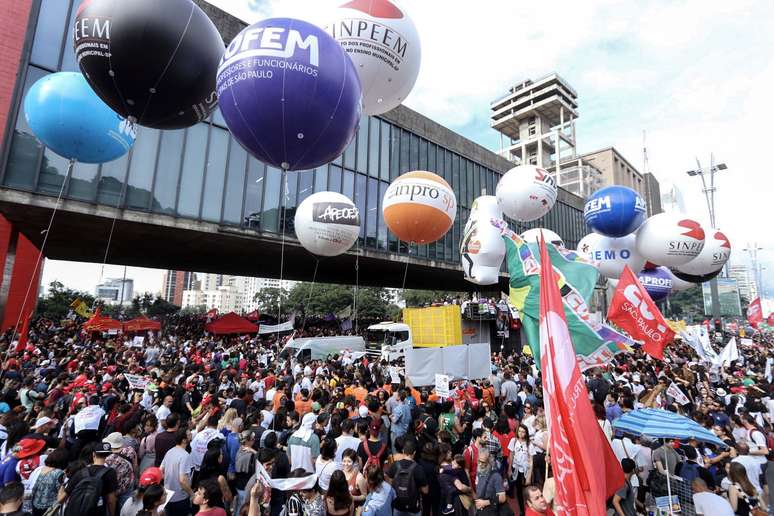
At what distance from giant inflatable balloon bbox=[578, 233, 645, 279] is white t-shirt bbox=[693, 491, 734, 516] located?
7.55 metres

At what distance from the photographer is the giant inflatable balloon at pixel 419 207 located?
8.55 meters

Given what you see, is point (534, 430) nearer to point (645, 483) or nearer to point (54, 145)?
point (645, 483)

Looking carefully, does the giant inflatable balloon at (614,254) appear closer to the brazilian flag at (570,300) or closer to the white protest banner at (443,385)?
the brazilian flag at (570,300)

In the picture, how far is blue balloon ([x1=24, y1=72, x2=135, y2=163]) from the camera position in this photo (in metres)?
6.10

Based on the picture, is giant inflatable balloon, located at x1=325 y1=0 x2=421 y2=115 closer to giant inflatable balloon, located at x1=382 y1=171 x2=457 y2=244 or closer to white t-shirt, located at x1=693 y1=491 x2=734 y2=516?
giant inflatable balloon, located at x1=382 y1=171 x2=457 y2=244

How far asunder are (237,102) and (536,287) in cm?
499

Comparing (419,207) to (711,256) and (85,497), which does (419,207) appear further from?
(711,256)

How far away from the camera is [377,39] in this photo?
16.7 ft

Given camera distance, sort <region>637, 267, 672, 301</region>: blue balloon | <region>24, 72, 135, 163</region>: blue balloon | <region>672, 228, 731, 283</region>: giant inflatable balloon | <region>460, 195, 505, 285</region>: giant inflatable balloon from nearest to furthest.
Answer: <region>24, 72, 135, 163</region>: blue balloon
<region>460, 195, 505, 285</region>: giant inflatable balloon
<region>672, 228, 731, 283</region>: giant inflatable balloon
<region>637, 267, 672, 301</region>: blue balloon

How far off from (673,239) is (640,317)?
3.33m

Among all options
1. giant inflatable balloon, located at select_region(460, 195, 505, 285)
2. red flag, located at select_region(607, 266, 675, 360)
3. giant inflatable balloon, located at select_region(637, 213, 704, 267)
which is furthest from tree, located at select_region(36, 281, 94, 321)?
giant inflatable balloon, located at select_region(637, 213, 704, 267)

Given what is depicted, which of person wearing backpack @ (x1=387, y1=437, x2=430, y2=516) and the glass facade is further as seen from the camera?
the glass facade

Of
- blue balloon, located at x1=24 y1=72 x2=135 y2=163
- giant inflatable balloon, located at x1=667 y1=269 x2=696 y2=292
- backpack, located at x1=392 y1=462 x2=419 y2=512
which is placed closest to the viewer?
backpack, located at x1=392 y1=462 x2=419 y2=512

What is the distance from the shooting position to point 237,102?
13.6 feet
